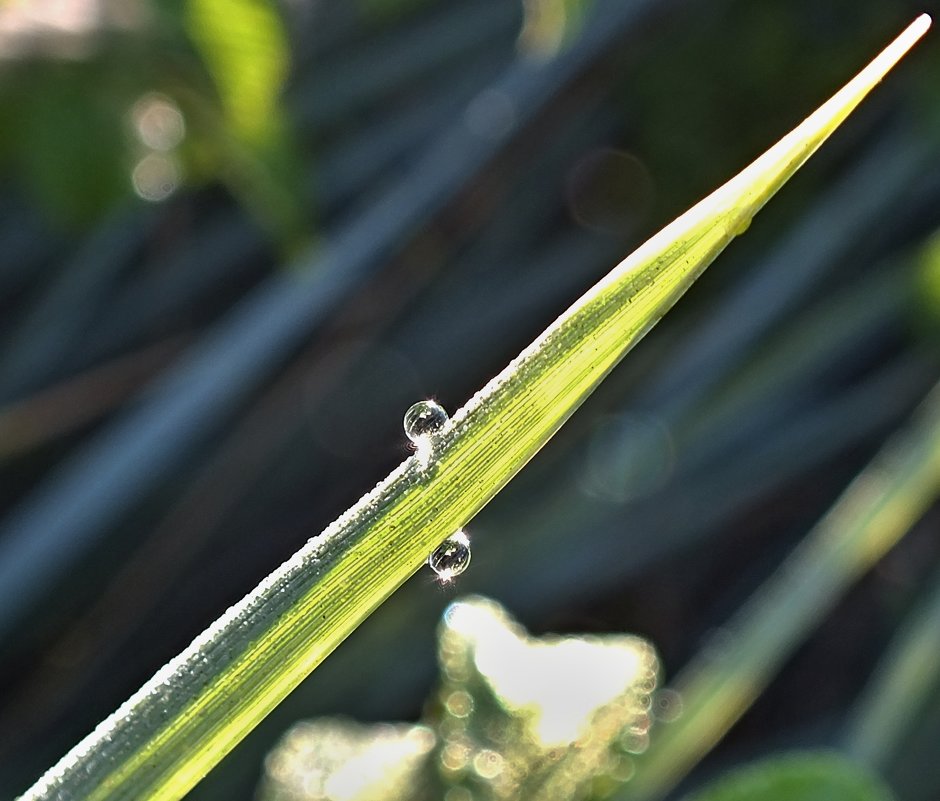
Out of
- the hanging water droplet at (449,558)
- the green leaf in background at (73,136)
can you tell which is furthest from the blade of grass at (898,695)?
the green leaf in background at (73,136)

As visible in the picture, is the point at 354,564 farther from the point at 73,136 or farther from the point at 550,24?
the point at 73,136

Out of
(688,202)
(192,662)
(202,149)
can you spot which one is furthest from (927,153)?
(192,662)

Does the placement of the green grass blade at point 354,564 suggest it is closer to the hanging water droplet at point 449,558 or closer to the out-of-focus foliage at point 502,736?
the hanging water droplet at point 449,558

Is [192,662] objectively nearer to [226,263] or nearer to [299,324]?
[299,324]

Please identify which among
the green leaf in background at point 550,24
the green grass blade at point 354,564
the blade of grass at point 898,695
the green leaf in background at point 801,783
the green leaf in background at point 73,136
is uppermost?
the green leaf in background at point 73,136

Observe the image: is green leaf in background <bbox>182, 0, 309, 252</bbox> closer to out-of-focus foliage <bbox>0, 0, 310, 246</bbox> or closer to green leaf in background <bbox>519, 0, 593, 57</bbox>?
out-of-focus foliage <bbox>0, 0, 310, 246</bbox>

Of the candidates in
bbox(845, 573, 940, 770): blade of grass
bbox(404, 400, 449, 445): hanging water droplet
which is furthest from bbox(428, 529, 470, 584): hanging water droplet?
bbox(845, 573, 940, 770): blade of grass
